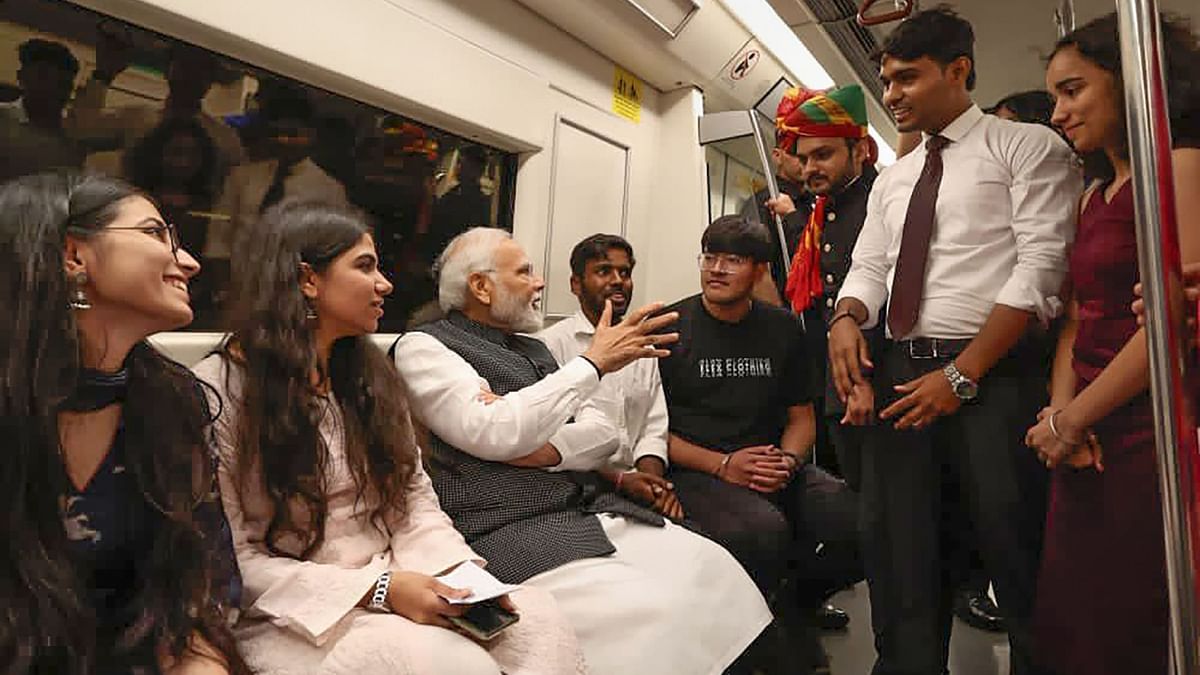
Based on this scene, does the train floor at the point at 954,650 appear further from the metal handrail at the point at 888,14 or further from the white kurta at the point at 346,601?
the metal handrail at the point at 888,14

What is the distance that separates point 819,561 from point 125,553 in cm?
209

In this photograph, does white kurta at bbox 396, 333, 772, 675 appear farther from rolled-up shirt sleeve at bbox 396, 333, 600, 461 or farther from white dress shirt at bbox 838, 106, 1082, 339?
A: white dress shirt at bbox 838, 106, 1082, 339

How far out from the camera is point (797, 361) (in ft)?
8.79

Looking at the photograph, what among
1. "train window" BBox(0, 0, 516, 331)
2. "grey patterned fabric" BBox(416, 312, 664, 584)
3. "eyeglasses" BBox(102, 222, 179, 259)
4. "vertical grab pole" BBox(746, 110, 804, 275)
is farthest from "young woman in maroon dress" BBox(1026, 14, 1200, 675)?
"train window" BBox(0, 0, 516, 331)

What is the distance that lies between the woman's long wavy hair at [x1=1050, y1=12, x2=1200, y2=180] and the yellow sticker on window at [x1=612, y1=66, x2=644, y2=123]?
209cm

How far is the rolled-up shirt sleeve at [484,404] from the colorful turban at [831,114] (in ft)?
4.46

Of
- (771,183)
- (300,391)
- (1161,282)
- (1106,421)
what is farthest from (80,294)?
(771,183)

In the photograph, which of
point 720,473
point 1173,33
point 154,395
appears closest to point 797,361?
point 720,473

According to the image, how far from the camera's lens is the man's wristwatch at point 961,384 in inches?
67.2

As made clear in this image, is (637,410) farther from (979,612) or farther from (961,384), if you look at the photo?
(979,612)

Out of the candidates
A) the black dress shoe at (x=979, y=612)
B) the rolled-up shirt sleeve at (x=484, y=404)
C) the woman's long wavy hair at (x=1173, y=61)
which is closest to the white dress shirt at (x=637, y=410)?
the rolled-up shirt sleeve at (x=484, y=404)

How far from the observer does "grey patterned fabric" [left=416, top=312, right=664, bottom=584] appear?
1844 mm

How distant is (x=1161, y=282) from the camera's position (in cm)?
83

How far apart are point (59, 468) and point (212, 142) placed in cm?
119
